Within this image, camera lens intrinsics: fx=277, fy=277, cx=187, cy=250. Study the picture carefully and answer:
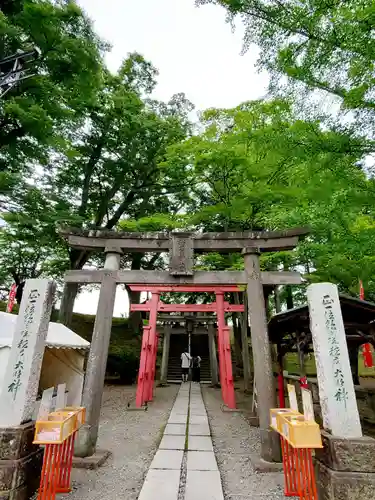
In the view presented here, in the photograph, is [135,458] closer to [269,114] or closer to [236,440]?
[236,440]

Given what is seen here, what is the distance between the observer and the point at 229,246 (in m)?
5.74

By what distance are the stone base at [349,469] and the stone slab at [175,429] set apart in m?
3.97

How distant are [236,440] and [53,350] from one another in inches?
214

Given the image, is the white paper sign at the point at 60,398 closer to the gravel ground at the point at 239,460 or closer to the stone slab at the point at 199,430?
the gravel ground at the point at 239,460

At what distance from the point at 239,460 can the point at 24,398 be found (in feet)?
12.6

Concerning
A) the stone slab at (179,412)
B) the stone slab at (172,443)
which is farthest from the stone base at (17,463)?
the stone slab at (179,412)

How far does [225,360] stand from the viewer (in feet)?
33.2

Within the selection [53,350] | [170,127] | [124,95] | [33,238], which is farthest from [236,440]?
[124,95]

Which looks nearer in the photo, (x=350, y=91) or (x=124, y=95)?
(x=350, y=91)

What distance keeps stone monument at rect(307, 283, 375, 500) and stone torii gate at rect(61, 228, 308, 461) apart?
1.50 m

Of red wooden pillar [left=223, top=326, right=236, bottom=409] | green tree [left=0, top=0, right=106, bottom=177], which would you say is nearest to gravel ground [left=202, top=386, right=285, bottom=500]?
red wooden pillar [left=223, top=326, right=236, bottom=409]

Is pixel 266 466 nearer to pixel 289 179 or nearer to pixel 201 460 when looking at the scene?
pixel 201 460

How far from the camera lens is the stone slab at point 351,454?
119 inches

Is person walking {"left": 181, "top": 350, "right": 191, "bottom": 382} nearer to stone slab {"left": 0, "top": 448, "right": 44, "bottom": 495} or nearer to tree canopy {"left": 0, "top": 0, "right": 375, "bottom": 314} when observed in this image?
tree canopy {"left": 0, "top": 0, "right": 375, "bottom": 314}
